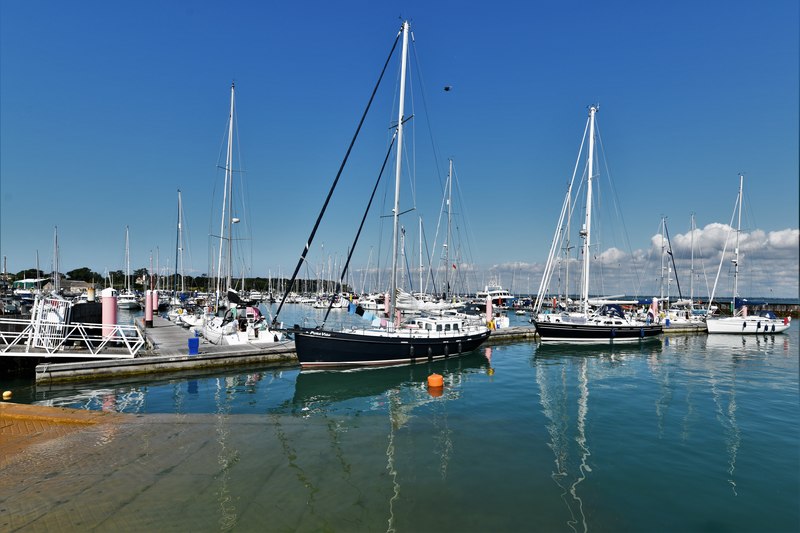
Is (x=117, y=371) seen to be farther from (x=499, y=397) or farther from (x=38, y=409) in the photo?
(x=499, y=397)

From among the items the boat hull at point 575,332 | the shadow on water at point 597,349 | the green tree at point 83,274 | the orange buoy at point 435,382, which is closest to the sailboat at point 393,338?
the orange buoy at point 435,382

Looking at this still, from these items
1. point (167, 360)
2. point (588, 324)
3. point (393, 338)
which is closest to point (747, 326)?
point (588, 324)

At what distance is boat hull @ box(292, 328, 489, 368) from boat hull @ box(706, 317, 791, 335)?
1572 inches

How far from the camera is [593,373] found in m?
25.6

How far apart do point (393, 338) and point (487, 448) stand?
13.7 meters

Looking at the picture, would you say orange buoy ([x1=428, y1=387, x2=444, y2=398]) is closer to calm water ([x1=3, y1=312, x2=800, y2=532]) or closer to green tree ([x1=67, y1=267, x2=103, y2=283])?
calm water ([x1=3, y1=312, x2=800, y2=532])

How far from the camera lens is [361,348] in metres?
24.7

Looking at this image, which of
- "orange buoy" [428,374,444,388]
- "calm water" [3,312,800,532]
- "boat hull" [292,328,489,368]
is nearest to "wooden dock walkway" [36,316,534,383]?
"calm water" [3,312,800,532]

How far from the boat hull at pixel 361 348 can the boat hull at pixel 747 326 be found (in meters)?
39.9

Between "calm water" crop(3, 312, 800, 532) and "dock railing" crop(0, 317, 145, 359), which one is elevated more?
"dock railing" crop(0, 317, 145, 359)

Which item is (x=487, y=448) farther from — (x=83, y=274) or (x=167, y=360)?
(x=83, y=274)

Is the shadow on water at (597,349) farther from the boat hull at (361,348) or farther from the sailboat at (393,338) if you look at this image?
the boat hull at (361,348)

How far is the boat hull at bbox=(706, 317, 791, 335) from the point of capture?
48.2 metres

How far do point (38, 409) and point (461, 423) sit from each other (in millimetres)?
12806
